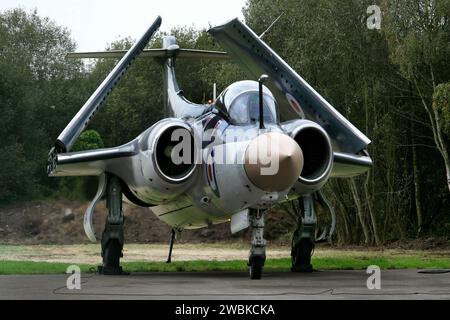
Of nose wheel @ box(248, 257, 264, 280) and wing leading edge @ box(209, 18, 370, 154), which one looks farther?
wing leading edge @ box(209, 18, 370, 154)

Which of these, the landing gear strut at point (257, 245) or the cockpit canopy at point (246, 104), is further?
the cockpit canopy at point (246, 104)

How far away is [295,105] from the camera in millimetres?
14992

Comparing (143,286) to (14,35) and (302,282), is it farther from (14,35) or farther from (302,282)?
(14,35)

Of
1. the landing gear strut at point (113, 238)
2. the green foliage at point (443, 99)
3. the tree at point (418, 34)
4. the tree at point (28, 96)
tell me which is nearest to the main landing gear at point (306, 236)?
the landing gear strut at point (113, 238)

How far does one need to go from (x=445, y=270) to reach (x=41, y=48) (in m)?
22.9

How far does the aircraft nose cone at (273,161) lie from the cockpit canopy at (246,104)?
111cm

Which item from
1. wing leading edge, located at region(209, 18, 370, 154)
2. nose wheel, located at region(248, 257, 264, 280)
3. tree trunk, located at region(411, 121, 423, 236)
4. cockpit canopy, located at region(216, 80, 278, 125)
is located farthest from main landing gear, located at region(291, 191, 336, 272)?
tree trunk, located at region(411, 121, 423, 236)

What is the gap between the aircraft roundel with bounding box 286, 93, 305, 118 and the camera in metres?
14.9

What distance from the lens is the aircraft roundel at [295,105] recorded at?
14.9 metres

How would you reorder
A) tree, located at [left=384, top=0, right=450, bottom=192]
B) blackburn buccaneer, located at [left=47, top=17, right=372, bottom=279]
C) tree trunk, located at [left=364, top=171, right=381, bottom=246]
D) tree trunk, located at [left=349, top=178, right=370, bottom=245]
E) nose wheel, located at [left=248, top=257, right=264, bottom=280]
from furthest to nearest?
1. tree trunk, located at [left=349, top=178, right=370, bottom=245]
2. tree trunk, located at [left=364, top=171, right=381, bottom=246]
3. tree, located at [left=384, top=0, right=450, bottom=192]
4. nose wheel, located at [left=248, top=257, right=264, bottom=280]
5. blackburn buccaneer, located at [left=47, top=17, right=372, bottom=279]

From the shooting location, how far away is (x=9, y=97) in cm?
2962

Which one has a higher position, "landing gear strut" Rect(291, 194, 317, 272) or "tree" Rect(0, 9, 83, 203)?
"tree" Rect(0, 9, 83, 203)

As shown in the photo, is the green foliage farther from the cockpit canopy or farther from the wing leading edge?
the cockpit canopy

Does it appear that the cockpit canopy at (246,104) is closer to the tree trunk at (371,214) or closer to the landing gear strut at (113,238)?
the landing gear strut at (113,238)
